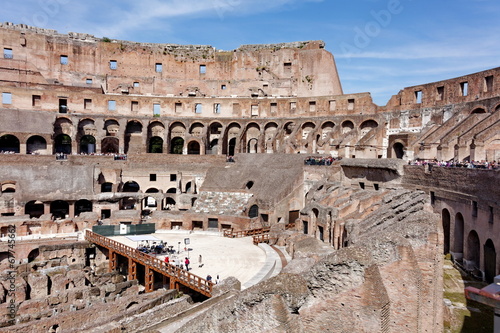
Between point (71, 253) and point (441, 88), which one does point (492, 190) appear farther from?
point (71, 253)

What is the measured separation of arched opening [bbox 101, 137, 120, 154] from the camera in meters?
40.0

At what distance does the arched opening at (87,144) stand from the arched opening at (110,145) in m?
1.29

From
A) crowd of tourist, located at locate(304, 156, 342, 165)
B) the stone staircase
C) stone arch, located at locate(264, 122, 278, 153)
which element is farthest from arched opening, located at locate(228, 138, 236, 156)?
crowd of tourist, located at locate(304, 156, 342, 165)

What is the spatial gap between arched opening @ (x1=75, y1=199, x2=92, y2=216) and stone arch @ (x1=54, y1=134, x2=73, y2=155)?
10456 mm

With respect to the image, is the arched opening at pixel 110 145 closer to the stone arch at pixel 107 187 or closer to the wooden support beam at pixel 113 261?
the stone arch at pixel 107 187

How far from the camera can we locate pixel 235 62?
46281 mm

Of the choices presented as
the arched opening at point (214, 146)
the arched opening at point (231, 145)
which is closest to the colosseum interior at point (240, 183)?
the arched opening at point (214, 146)

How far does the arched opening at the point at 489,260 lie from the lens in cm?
1532

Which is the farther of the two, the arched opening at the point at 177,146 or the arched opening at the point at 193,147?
the arched opening at the point at 177,146

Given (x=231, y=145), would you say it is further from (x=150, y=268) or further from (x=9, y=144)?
(x=150, y=268)

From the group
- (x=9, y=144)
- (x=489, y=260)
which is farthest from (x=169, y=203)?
(x=489, y=260)

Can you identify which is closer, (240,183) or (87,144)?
(240,183)

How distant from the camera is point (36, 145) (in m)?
36.6

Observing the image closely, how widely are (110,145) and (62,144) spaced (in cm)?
514
